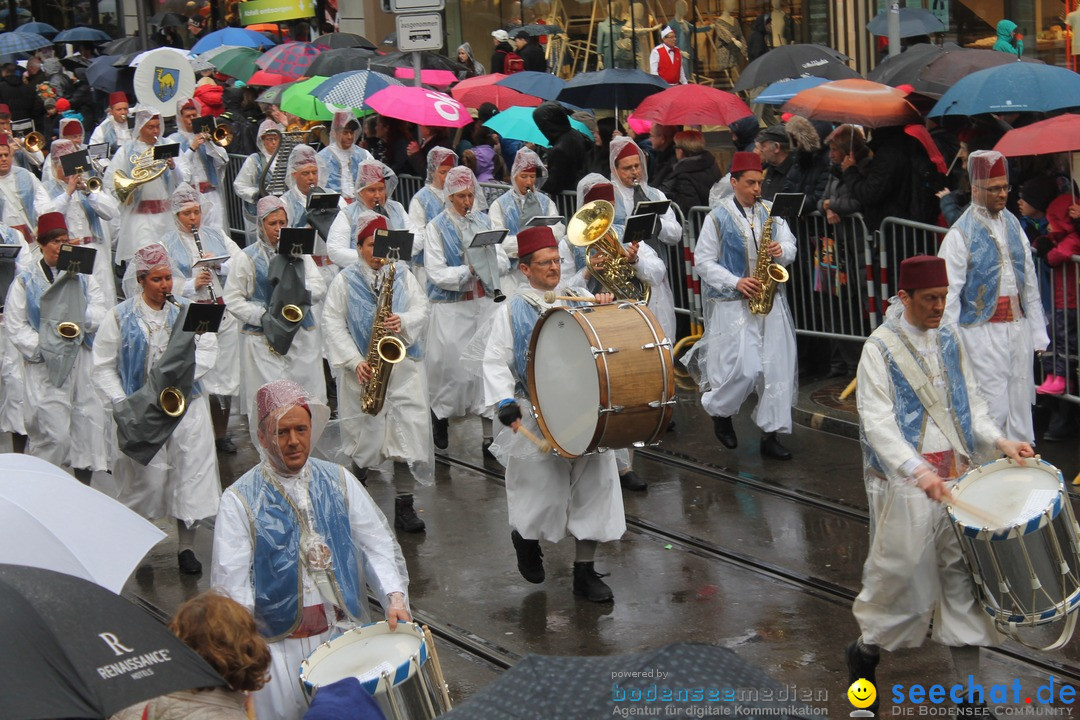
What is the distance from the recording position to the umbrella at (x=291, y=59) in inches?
727

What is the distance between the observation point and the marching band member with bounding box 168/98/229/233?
15.7 metres

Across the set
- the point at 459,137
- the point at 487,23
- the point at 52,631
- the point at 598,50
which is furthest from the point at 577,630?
the point at 487,23

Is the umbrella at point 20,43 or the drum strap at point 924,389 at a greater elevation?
the umbrella at point 20,43

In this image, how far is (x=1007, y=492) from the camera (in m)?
5.81

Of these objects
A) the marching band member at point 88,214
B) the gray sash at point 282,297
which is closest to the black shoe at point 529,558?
the gray sash at point 282,297

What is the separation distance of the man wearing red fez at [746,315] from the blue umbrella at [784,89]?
247cm

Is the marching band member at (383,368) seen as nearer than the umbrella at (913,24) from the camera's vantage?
Yes

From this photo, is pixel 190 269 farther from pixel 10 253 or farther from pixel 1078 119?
pixel 1078 119

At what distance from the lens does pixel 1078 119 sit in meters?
9.68

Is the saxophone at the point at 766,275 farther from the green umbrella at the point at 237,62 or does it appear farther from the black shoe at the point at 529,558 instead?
the green umbrella at the point at 237,62

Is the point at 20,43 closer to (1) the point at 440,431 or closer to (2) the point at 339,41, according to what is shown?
(2) the point at 339,41

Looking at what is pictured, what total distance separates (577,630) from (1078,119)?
4859 millimetres

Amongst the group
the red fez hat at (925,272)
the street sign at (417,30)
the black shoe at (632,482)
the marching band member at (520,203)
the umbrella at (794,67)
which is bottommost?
the black shoe at (632,482)

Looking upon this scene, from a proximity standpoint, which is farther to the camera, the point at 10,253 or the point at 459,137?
the point at 459,137
